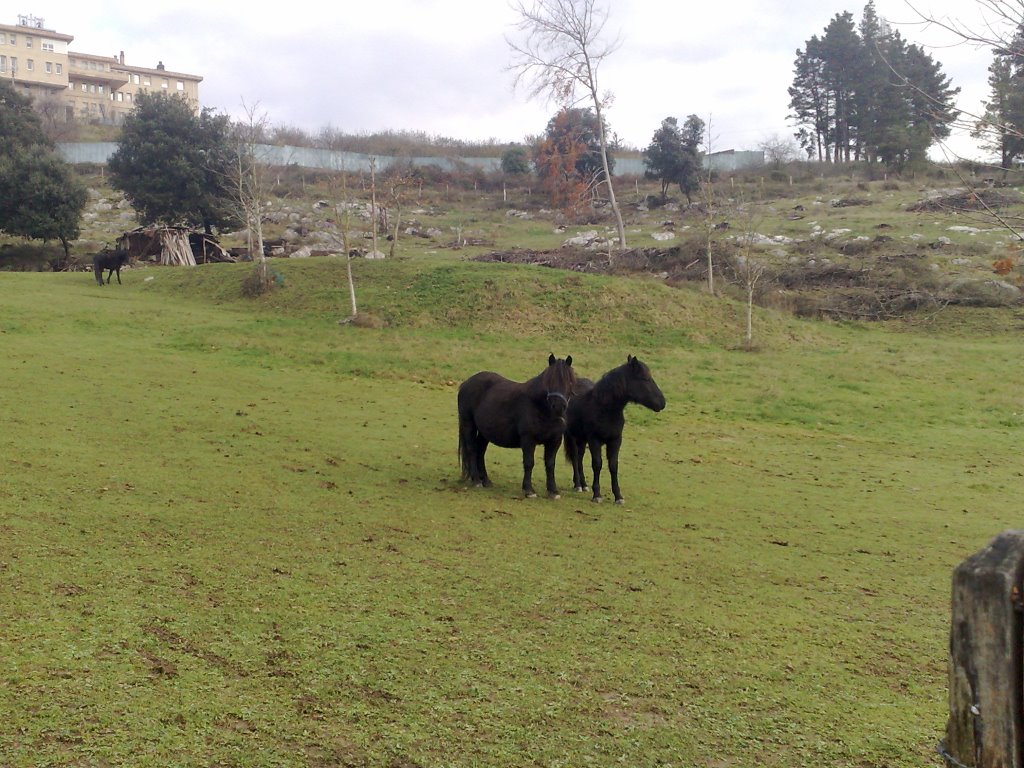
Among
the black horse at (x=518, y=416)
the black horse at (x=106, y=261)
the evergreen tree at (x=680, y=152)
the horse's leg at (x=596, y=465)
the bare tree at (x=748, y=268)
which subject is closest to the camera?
the black horse at (x=518, y=416)

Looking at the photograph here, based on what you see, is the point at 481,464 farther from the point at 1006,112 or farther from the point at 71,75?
the point at 71,75

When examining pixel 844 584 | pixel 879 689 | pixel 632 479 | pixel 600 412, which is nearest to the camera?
pixel 879 689

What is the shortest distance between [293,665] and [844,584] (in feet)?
17.9

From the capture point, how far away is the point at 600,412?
11.3 m

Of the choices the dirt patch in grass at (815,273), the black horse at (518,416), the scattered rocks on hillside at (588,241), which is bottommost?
the black horse at (518,416)

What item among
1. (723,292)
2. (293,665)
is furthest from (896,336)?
(293,665)

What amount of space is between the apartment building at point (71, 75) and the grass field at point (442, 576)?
91.9 m

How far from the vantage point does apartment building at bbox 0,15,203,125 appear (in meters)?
98.8

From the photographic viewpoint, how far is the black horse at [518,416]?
34.8 feet

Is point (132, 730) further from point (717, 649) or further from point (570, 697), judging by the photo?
point (717, 649)

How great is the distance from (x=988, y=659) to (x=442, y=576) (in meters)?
5.30

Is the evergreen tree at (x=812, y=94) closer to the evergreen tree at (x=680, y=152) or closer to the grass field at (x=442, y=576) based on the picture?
the evergreen tree at (x=680, y=152)

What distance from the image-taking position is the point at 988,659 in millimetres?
2629

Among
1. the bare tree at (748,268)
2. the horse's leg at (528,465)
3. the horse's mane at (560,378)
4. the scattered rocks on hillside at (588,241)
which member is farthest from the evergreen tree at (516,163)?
the horse's mane at (560,378)
